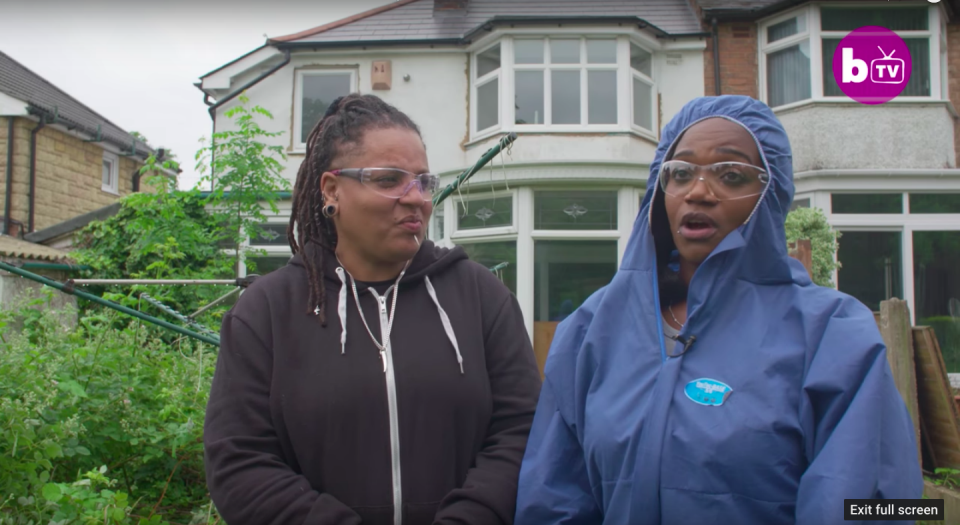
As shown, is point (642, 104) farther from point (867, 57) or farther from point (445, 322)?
point (445, 322)

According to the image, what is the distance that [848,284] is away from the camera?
34.7 ft

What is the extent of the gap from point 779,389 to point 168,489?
266cm

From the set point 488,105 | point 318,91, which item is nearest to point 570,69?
point 488,105

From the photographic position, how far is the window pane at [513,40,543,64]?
38.1ft

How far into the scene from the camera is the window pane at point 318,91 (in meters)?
12.3

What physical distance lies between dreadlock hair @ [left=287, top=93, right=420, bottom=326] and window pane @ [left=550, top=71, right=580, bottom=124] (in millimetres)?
9778

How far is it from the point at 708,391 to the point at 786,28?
11.6 meters

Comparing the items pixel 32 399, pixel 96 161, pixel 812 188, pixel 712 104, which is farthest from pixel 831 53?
pixel 96 161

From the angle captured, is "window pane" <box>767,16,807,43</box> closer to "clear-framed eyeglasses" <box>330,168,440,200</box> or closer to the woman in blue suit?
the woman in blue suit

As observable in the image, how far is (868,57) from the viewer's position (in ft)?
37.9

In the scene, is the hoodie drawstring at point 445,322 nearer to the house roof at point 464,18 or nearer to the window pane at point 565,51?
the house roof at point 464,18

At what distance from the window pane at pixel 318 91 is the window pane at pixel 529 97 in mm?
2983

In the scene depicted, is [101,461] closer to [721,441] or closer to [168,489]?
[168,489]

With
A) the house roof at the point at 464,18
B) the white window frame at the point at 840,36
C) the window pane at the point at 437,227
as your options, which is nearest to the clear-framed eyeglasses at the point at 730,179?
the window pane at the point at 437,227
